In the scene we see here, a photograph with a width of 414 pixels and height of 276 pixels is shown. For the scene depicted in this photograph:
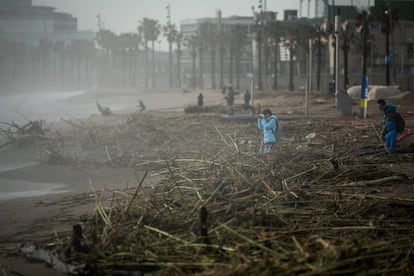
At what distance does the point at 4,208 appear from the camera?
1204cm

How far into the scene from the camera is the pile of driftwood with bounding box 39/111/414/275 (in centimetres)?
641

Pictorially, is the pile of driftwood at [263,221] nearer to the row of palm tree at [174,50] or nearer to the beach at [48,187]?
the beach at [48,187]

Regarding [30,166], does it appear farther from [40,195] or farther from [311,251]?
[311,251]

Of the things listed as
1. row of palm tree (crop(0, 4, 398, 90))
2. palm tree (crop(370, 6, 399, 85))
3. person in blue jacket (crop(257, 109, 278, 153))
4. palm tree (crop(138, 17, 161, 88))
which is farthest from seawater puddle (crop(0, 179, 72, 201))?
palm tree (crop(138, 17, 161, 88))

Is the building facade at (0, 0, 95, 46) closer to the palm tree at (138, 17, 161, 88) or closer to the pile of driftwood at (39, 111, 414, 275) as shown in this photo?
the palm tree at (138, 17, 161, 88)

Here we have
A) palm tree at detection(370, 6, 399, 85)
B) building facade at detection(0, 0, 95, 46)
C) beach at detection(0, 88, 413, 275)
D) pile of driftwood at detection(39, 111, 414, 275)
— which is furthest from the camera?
building facade at detection(0, 0, 95, 46)

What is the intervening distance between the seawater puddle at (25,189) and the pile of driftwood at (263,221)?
255 cm

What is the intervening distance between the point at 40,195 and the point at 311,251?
867 cm

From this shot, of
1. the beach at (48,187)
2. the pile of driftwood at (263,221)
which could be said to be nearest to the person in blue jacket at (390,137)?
the pile of driftwood at (263,221)

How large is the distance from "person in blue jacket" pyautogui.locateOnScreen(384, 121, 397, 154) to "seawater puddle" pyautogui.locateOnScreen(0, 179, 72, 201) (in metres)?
8.05

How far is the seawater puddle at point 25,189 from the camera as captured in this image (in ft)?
45.4

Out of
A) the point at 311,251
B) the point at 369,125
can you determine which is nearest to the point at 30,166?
the point at 369,125

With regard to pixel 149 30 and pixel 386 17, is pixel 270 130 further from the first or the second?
pixel 149 30

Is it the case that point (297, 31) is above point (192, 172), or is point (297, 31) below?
above
